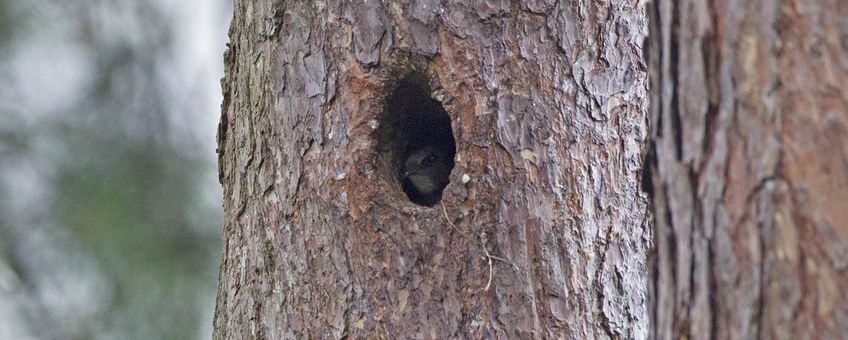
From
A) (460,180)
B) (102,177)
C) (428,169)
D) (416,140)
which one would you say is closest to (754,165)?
(460,180)

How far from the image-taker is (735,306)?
51.9 inches

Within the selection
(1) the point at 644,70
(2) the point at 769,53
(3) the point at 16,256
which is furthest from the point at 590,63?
(3) the point at 16,256

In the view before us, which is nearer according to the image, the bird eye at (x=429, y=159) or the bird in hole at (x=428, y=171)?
the bird in hole at (x=428, y=171)

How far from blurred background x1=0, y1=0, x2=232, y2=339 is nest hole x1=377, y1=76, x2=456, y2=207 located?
2133 millimetres

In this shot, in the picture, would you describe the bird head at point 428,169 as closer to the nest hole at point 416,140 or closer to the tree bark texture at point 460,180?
the nest hole at point 416,140

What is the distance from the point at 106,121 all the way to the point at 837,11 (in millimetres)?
4865

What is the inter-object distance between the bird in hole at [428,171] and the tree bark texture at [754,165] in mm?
1977

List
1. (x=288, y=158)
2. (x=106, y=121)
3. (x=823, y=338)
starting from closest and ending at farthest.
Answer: (x=823, y=338) < (x=288, y=158) < (x=106, y=121)

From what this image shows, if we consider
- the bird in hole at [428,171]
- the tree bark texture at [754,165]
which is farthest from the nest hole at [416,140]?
the tree bark texture at [754,165]

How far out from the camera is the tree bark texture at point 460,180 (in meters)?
2.50

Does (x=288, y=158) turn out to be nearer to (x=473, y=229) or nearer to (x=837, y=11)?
(x=473, y=229)

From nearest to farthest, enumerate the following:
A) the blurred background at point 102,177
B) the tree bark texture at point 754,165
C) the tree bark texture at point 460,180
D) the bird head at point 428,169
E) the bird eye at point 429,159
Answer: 1. the tree bark texture at point 754,165
2. the tree bark texture at point 460,180
3. the bird head at point 428,169
4. the bird eye at point 429,159
5. the blurred background at point 102,177

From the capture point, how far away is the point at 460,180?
2.54 meters

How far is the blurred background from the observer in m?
5.46
